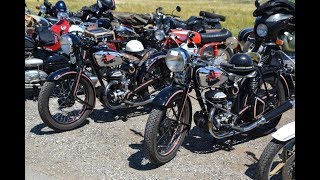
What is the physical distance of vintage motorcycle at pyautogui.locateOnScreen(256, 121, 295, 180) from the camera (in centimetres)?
367

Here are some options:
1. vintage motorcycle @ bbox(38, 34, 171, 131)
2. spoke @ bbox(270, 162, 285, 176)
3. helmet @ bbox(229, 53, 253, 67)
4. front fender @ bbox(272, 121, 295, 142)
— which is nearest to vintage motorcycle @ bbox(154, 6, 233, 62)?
vintage motorcycle @ bbox(38, 34, 171, 131)

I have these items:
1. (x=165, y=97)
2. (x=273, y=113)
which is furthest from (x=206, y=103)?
(x=273, y=113)

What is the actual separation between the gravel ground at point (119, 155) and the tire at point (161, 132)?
11 centimetres

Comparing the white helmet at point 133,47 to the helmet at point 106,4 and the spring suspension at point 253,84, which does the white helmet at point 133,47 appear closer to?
the spring suspension at point 253,84

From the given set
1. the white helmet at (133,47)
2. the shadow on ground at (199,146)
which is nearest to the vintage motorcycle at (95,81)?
the white helmet at (133,47)

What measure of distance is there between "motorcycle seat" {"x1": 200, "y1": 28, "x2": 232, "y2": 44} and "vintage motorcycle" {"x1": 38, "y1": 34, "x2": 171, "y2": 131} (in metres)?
2.14

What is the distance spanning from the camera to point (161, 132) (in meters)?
4.52

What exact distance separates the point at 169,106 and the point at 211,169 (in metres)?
0.78

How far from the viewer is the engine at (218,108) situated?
15.2ft

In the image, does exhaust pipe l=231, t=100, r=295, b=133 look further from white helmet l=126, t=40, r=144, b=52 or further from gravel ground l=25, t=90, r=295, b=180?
white helmet l=126, t=40, r=144, b=52

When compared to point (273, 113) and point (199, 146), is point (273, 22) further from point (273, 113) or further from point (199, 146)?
point (199, 146)
